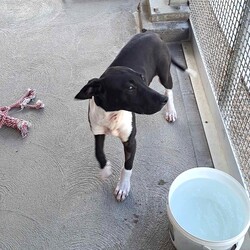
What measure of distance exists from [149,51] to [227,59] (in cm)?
46

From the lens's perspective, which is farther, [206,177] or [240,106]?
[240,106]

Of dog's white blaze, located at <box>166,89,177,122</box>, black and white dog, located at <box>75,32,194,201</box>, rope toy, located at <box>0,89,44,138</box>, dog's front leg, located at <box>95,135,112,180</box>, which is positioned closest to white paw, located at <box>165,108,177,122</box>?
dog's white blaze, located at <box>166,89,177,122</box>

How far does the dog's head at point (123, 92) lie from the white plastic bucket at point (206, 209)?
0.35 metres

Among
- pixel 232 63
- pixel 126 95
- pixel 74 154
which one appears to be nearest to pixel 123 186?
pixel 74 154

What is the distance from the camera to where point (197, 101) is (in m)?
2.54

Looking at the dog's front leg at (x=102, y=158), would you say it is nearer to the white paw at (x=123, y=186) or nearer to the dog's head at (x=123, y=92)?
the white paw at (x=123, y=186)

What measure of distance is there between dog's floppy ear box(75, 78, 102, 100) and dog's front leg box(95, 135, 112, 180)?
1.10ft

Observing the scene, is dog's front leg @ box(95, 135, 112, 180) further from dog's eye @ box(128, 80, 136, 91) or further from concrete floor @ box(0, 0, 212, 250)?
dog's eye @ box(128, 80, 136, 91)

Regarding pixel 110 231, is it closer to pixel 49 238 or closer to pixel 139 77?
pixel 49 238

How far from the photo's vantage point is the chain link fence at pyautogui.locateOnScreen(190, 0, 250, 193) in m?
1.95

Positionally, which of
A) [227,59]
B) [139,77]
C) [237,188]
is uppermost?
[139,77]

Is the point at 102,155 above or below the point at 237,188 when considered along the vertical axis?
below

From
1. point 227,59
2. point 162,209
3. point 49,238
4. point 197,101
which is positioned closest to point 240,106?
point 227,59

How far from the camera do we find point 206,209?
1734 millimetres
